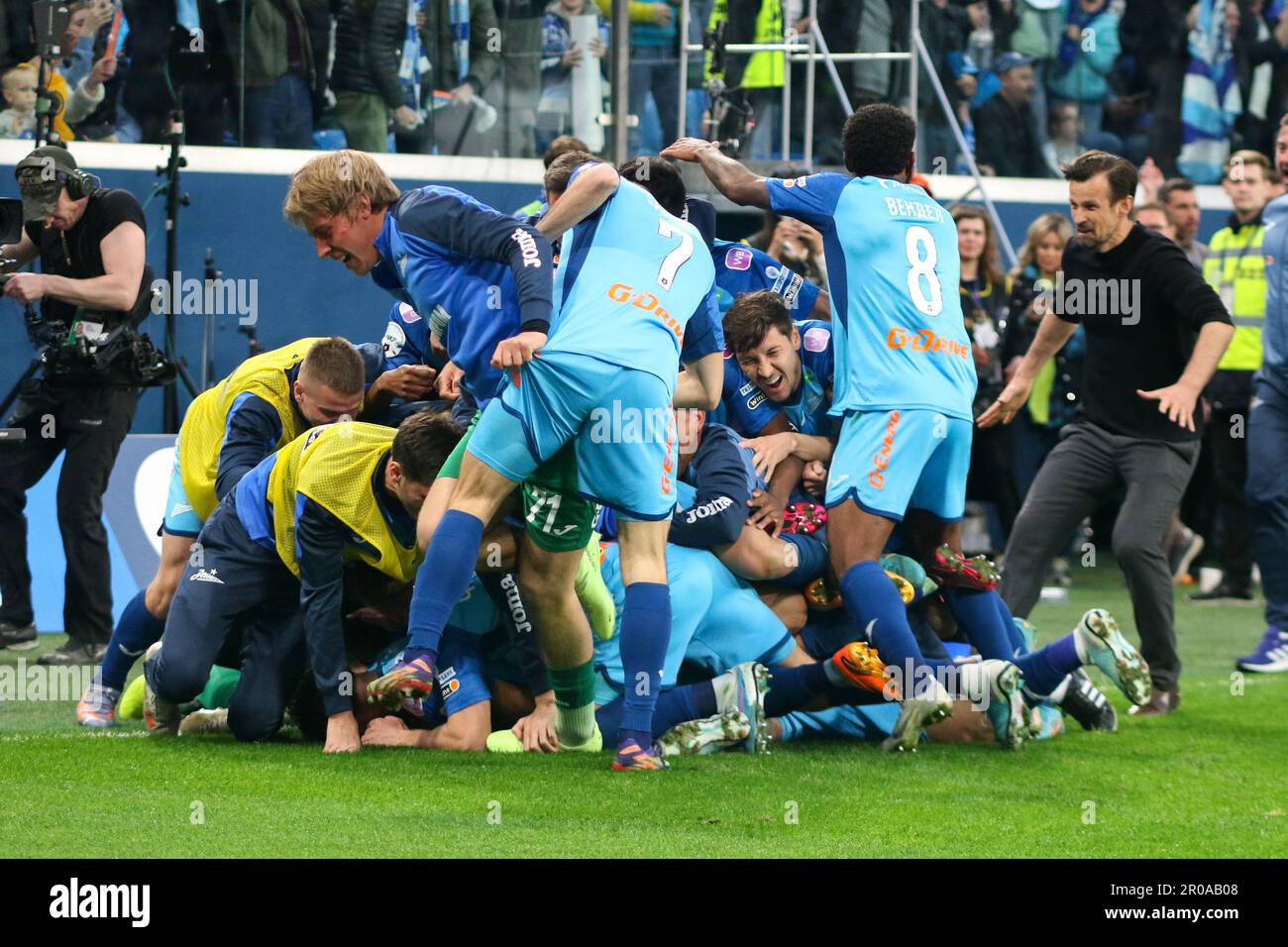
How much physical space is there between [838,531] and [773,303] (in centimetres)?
96

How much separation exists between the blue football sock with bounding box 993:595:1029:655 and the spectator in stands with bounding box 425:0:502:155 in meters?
5.78

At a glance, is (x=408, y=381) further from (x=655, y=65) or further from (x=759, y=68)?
(x=759, y=68)

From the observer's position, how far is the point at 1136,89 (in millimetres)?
14953

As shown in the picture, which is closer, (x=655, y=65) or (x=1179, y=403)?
(x=1179, y=403)

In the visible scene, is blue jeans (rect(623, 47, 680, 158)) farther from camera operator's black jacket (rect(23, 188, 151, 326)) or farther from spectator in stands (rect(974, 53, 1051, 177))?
camera operator's black jacket (rect(23, 188, 151, 326))

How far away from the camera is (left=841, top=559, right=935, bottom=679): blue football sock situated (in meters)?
6.15

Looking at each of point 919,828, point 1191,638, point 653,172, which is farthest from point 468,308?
point 1191,638

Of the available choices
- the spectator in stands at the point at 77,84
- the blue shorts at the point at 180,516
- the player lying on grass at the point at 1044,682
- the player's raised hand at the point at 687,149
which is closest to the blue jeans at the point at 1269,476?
the player lying on grass at the point at 1044,682

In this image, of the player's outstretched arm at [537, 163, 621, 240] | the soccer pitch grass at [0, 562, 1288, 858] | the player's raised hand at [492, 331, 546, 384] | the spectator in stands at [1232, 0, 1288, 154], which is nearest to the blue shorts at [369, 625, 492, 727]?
the soccer pitch grass at [0, 562, 1288, 858]

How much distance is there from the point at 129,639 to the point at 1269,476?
15.7ft

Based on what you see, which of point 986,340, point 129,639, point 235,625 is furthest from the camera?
point 986,340

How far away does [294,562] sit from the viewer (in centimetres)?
611

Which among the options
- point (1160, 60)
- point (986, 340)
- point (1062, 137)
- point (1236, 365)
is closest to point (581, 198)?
point (986, 340)

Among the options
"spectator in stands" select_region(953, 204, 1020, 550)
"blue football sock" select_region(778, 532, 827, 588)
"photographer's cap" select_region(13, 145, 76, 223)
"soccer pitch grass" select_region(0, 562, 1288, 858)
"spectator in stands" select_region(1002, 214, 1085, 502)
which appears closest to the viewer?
"soccer pitch grass" select_region(0, 562, 1288, 858)
